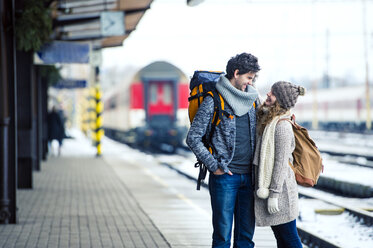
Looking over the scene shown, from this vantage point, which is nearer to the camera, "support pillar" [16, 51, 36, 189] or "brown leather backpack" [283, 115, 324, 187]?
"brown leather backpack" [283, 115, 324, 187]

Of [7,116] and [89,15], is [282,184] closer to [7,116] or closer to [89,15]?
[7,116]

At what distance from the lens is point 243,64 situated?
4062mm

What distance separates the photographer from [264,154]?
4.02 m

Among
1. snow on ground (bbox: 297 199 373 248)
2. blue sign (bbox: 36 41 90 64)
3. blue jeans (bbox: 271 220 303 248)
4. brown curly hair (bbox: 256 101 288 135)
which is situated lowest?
snow on ground (bbox: 297 199 373 248)

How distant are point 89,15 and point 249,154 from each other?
982 cm

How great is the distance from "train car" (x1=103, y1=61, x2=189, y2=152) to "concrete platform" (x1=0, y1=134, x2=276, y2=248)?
9937mm

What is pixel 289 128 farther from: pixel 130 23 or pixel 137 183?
pixel 130 23

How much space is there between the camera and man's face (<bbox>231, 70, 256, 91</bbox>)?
4.09 meters

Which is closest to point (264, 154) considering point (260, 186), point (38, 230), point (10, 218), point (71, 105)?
point (260, 186)

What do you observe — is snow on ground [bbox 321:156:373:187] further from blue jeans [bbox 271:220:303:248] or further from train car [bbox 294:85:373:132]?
train car [bbox 294:85:373:132]

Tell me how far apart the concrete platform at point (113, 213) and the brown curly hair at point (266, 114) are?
2481mm

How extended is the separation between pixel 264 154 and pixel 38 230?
3.91 meters

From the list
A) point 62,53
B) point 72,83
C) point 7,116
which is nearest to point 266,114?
point 7,116

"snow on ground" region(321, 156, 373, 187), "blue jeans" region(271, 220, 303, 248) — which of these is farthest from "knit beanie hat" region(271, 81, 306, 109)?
"snow on ground" region(321, 156, 373, 187)
